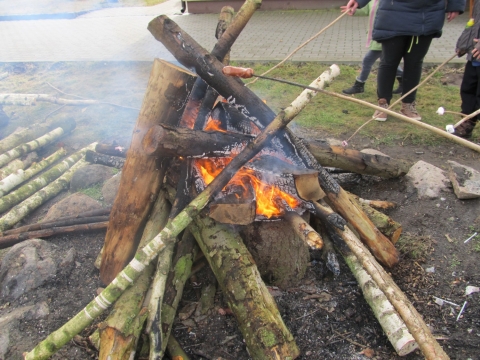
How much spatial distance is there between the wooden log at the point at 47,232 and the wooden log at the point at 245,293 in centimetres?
126

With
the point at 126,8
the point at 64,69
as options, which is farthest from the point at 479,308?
the point at 126,8

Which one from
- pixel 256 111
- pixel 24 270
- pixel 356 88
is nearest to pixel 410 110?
pixel 356 88

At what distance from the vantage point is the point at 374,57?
6.38m

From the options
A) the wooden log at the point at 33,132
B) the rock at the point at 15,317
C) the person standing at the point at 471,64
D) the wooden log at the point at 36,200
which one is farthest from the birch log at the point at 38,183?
the person standing at the point at 471,64

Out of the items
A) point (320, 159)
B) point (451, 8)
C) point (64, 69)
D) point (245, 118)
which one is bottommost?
point (64, 69)

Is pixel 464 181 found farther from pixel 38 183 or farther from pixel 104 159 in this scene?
pixel 38 183

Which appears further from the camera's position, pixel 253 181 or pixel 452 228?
pixel 452 228

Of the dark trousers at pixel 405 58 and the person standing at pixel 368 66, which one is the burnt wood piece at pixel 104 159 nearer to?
the dark trousers at pixel 405 58

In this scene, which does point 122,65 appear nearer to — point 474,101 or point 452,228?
point 474,101

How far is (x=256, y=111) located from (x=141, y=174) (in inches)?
39.3

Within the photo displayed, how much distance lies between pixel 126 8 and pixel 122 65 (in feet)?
25.3

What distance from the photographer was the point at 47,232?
351 centimetres

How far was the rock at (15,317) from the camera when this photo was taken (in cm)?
250

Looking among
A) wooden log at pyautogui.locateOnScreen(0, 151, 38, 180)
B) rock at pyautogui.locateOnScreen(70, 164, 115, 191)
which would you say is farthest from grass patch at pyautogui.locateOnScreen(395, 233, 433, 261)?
wooden log at pyautogui.locateOnScreen(0, 151, 38, 180)
